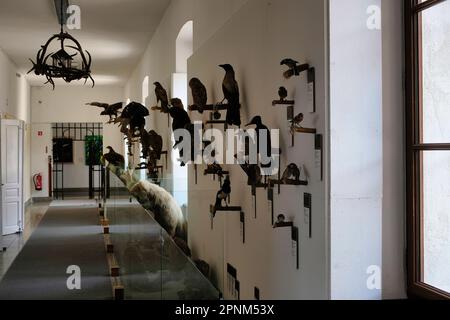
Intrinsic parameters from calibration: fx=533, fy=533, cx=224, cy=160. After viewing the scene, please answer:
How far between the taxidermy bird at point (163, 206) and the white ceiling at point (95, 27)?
11.4 feet

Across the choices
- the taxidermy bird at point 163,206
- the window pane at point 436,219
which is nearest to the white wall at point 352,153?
the window pane at point 436,219

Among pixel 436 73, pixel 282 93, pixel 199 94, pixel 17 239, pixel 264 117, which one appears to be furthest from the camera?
pixel 17 239

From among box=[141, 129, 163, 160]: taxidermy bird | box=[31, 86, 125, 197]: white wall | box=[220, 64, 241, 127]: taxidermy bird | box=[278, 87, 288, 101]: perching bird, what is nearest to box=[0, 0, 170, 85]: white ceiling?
box=[141, 129, 163, 160]: taxidermy bird

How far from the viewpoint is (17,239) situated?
8.36 meters

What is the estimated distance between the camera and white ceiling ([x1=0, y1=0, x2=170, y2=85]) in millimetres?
6719

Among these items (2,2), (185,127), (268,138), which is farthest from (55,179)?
(268,138)

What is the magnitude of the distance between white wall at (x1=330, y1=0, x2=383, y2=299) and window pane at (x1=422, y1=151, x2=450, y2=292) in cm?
19

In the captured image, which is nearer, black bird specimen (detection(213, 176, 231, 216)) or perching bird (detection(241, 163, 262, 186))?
perching bird (detection(241, 163, 262, 186))

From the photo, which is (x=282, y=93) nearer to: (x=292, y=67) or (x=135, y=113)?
(x=292, y=67)

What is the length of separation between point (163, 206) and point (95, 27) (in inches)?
198

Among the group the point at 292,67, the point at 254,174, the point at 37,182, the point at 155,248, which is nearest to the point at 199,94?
the point at 254,174

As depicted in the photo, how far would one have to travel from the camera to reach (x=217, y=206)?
3.52 metres

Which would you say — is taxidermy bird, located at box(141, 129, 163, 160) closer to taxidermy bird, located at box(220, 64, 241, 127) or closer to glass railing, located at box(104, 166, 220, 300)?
glass railing, located at box(104, 166, 220, 300)

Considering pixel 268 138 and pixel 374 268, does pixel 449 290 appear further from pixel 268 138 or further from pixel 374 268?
pixel 268 138
